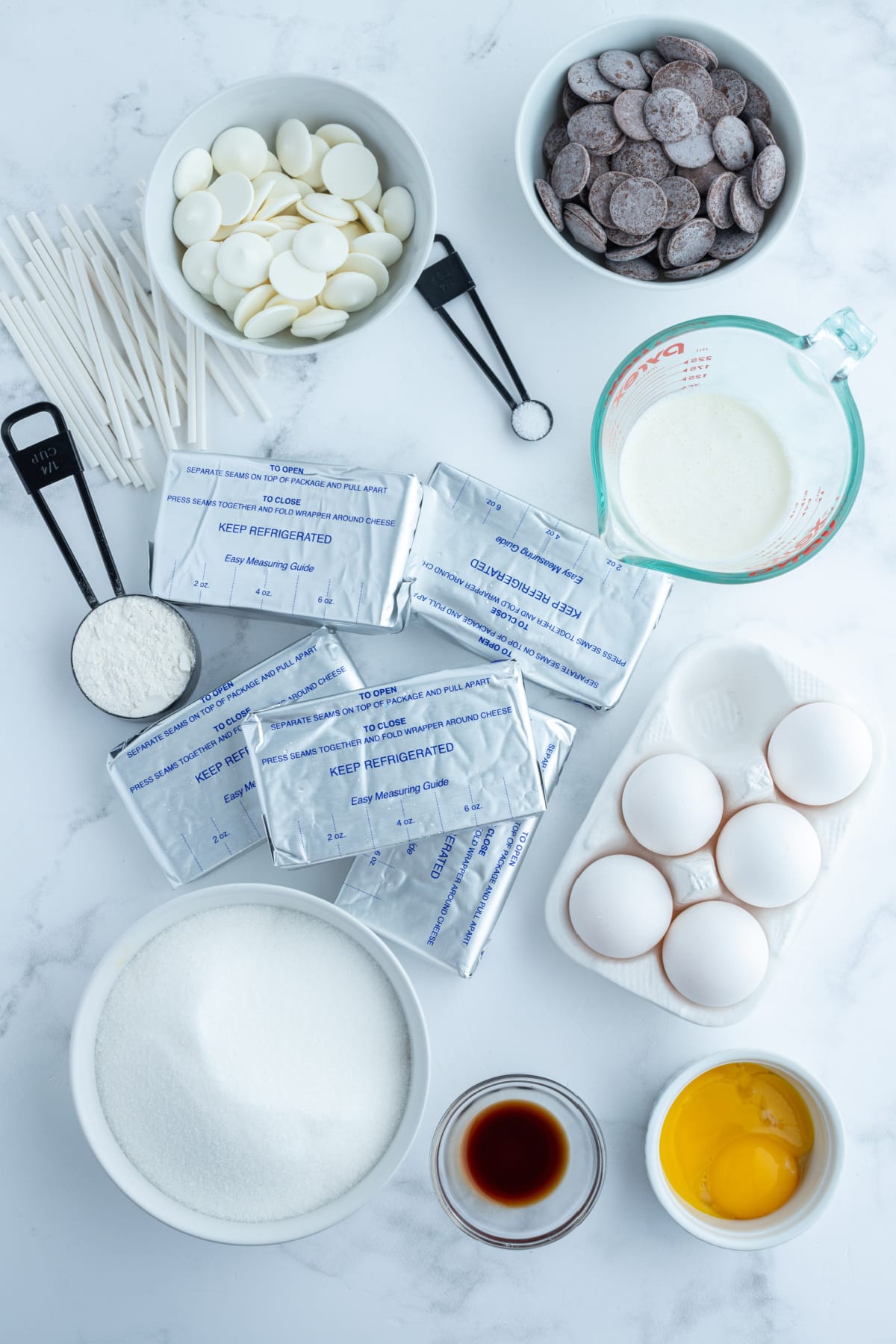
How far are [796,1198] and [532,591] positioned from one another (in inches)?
28.3

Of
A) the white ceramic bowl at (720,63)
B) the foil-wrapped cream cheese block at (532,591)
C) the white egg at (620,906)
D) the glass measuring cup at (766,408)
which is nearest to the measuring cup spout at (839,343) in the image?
the glass measuring cup at (766,408)

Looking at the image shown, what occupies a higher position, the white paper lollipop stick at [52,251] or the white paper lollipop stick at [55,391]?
the white paper lollipop stick at [52,251]

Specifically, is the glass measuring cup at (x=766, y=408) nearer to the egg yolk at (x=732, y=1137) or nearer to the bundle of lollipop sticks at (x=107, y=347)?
the bundle of lollipop sticks at (x=107, y=347)

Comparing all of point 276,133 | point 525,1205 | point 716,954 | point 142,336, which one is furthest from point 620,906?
point 276,133

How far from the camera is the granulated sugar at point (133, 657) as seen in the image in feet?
3.36

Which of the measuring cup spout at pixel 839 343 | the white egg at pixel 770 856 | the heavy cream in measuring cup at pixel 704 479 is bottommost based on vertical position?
the white egg at pixel 770 856

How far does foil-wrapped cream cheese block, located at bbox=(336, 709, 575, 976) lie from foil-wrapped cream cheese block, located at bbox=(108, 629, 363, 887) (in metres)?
0.14

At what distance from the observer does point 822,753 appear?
97 centimetres

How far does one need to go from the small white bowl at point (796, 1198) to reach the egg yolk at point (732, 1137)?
16mm

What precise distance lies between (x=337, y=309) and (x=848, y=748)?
0.71 metres

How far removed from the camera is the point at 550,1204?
3.36ft

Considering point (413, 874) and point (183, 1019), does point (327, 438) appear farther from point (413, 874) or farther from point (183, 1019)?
point (183, 1019)

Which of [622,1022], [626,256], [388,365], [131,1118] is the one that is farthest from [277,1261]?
[626,256]

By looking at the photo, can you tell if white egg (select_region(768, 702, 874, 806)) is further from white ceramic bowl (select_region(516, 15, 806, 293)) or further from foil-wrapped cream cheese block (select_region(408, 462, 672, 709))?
white ceramic bowl (select_region(516, 15, 806, 293))
